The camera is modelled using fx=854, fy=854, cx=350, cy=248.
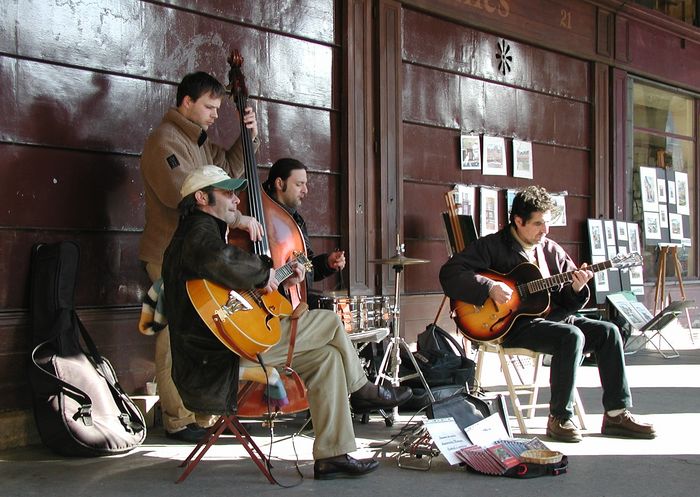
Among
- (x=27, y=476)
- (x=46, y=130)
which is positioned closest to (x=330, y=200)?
(x=46, y=130)

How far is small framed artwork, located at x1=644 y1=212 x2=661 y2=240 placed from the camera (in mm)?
9234

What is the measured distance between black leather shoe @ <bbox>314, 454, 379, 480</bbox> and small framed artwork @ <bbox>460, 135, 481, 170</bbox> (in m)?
3.95

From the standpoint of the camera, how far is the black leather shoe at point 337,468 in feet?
12.2

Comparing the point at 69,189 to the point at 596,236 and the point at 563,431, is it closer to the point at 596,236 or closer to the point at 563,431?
the point at 563,431

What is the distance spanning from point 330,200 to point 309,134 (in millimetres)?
501

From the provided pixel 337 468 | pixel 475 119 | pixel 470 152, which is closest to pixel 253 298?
pixel 337 468

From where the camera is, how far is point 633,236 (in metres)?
8.86

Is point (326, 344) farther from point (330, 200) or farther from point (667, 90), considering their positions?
point (667, 90)

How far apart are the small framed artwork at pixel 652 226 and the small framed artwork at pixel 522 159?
85.1 inches

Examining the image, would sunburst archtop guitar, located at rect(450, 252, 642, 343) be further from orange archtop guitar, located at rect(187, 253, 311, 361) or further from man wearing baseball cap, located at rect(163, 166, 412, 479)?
orange archtop guitar, located at rect(187, 253, 311, 361)

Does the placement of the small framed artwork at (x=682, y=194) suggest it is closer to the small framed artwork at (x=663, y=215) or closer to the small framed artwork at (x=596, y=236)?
the small framed artwork at (x=663, y=215)

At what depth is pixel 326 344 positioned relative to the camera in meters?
3.71

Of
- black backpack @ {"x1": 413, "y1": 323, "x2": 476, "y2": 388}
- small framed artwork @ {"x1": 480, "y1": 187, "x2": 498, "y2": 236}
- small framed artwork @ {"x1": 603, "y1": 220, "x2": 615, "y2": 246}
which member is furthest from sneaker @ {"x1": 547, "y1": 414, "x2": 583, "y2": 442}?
small framed artwork @ {"x1": 603, "y1": 220, "x2": 615, "y2": 246}

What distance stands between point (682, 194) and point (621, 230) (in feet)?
5.57
